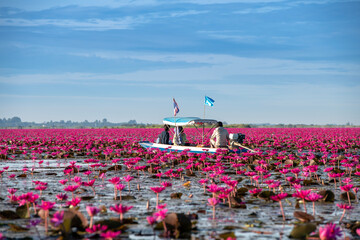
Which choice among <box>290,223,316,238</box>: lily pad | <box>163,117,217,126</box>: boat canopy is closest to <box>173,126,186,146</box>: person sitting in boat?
<box>163,117,217,126</box>: boat canopy

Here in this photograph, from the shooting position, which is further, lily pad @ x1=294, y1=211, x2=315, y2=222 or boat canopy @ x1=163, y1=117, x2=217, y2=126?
boat canopy @ x1=163, y1=117, x2=217, y2=126

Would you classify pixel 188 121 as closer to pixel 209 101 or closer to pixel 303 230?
pixel 209 101

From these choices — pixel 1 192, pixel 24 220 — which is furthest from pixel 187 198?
pixel 1 192

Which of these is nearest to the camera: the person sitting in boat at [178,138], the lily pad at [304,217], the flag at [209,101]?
the lily pad at [304,217]

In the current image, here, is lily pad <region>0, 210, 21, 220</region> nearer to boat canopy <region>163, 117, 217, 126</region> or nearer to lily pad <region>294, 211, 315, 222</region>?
lily pad <region>294, 211, 315, 222</region>

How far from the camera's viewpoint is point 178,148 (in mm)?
18141

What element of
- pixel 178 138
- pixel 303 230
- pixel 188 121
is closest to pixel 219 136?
pixel 188 121

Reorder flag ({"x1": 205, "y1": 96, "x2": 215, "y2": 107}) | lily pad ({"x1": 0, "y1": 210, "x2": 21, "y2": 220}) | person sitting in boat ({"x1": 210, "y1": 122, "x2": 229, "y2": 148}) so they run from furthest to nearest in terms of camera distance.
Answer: flag ({"x1": 205, "y1": 96, "x2": 215, "y2": 107})
person sitting in boat ({"x1": 210, "y1": 122, "x2": 229, "y2": 148})
lily pad ({"x1": 0, "y1": 210, "x2": 21, "y2": 220})

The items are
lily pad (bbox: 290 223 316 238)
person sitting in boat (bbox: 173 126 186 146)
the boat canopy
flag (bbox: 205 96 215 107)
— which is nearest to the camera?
lily pad (bbox: 290 223 316 238)

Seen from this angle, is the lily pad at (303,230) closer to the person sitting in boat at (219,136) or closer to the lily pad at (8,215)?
the lily pad at (8,215)

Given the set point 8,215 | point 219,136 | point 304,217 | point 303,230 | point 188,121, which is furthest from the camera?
point 188,121

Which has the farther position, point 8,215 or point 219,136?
point 219,136

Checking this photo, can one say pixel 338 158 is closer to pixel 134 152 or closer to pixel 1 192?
pixel 134 152

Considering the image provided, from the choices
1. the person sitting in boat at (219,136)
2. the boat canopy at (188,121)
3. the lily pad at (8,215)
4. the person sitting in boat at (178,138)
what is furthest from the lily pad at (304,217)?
the person sitting in boat at (178,138)
